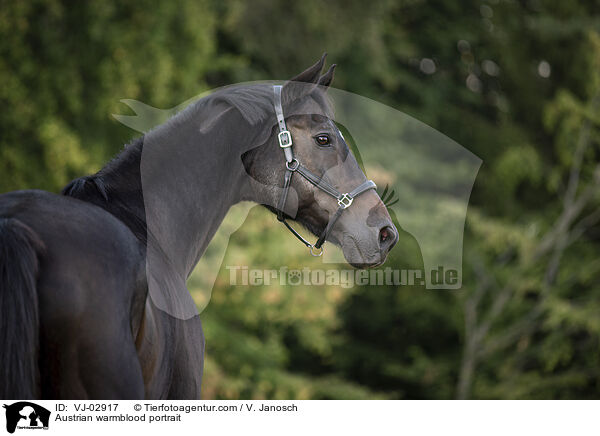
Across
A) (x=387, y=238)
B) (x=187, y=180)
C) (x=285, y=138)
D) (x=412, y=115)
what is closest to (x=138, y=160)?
(x=187, y=180)

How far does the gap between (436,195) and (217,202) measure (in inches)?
381

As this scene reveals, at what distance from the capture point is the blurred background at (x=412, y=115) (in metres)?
7.93

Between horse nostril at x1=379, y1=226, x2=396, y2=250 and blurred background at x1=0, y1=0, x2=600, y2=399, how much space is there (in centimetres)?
548

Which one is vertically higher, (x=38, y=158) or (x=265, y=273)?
(x=38, y=158)

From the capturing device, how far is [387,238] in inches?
107

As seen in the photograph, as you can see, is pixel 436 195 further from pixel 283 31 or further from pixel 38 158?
pixel 38 158

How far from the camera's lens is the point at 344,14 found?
1063cm

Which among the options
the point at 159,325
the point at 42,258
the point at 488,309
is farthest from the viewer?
the point at 488,309

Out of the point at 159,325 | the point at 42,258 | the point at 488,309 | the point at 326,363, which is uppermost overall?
the point at 42,258

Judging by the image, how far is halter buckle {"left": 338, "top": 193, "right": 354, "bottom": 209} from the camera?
272cm

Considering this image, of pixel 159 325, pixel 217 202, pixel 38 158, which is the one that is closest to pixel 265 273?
pixel 38 158
